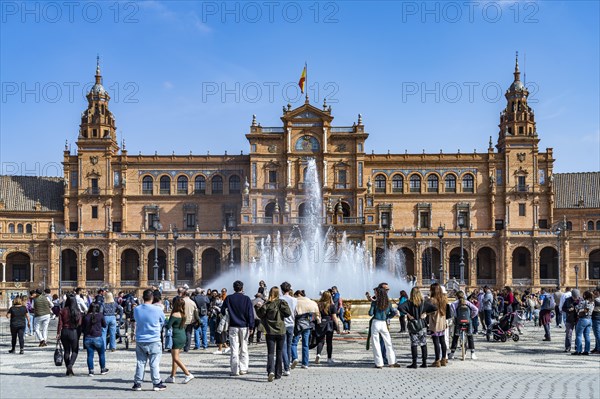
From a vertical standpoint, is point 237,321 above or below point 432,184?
below

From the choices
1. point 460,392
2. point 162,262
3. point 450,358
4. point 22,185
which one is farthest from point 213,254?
point 460,392

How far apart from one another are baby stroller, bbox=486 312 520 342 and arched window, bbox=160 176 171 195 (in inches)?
2135

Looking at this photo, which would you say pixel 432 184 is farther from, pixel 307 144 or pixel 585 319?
pixel 585 319

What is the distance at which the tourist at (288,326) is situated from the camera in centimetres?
1755

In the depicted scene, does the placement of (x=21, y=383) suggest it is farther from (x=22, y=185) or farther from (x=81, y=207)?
(x=22, y=185)

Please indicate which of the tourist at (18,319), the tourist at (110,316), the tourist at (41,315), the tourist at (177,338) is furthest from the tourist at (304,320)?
the tourist at (41,315)

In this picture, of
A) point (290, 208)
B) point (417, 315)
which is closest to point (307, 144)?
point (290, 208)

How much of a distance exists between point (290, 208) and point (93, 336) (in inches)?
2170

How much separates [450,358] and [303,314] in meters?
4.81

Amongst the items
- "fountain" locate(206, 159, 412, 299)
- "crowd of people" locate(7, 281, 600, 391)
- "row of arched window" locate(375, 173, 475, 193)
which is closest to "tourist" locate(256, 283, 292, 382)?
"crowd of people" locate(7, 281, 600, 391)

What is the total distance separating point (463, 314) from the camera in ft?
66.9

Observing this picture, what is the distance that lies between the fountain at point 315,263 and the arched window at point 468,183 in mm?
9338

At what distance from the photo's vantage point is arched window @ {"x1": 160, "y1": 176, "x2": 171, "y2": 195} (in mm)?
76938

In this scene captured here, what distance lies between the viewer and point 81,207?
75.2m
